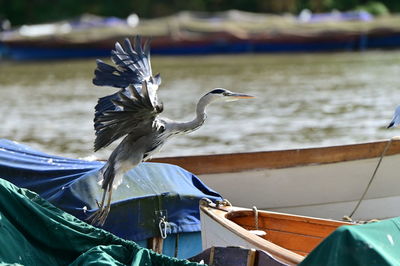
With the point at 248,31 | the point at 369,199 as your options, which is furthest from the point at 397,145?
the point at 248,31

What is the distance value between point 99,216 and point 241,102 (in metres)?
12.5

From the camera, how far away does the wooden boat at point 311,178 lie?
25.9 feet

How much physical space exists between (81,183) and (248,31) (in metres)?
26.9

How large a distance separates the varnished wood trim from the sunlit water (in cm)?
105

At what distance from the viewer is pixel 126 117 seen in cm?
623

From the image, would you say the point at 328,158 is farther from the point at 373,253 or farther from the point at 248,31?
the point at 248,31

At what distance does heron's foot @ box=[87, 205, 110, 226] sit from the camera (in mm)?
6355

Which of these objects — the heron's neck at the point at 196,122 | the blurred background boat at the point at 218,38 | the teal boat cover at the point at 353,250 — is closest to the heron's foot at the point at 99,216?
the heron's neck at the point at 196,122

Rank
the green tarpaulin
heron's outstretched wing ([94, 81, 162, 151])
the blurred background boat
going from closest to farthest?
the green tarpaulin, heron's outstretched wing ([94, 81, 162, 151]), the blurred background boat

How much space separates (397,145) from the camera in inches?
309

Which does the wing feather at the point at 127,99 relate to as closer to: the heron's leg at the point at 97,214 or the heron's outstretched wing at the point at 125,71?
the heron's outstretched wing at the point at 125,71

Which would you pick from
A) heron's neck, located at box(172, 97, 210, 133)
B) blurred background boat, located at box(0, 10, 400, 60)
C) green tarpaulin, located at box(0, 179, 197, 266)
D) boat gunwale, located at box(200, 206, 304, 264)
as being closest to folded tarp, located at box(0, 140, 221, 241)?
heron's neck, located at box(172, 97, 210, 133)

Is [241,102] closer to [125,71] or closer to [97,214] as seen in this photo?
[125,71]

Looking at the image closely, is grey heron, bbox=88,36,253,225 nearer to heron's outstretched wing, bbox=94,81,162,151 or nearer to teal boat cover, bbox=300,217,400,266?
heron's outstretched wing, bbox=94,81,162,151
